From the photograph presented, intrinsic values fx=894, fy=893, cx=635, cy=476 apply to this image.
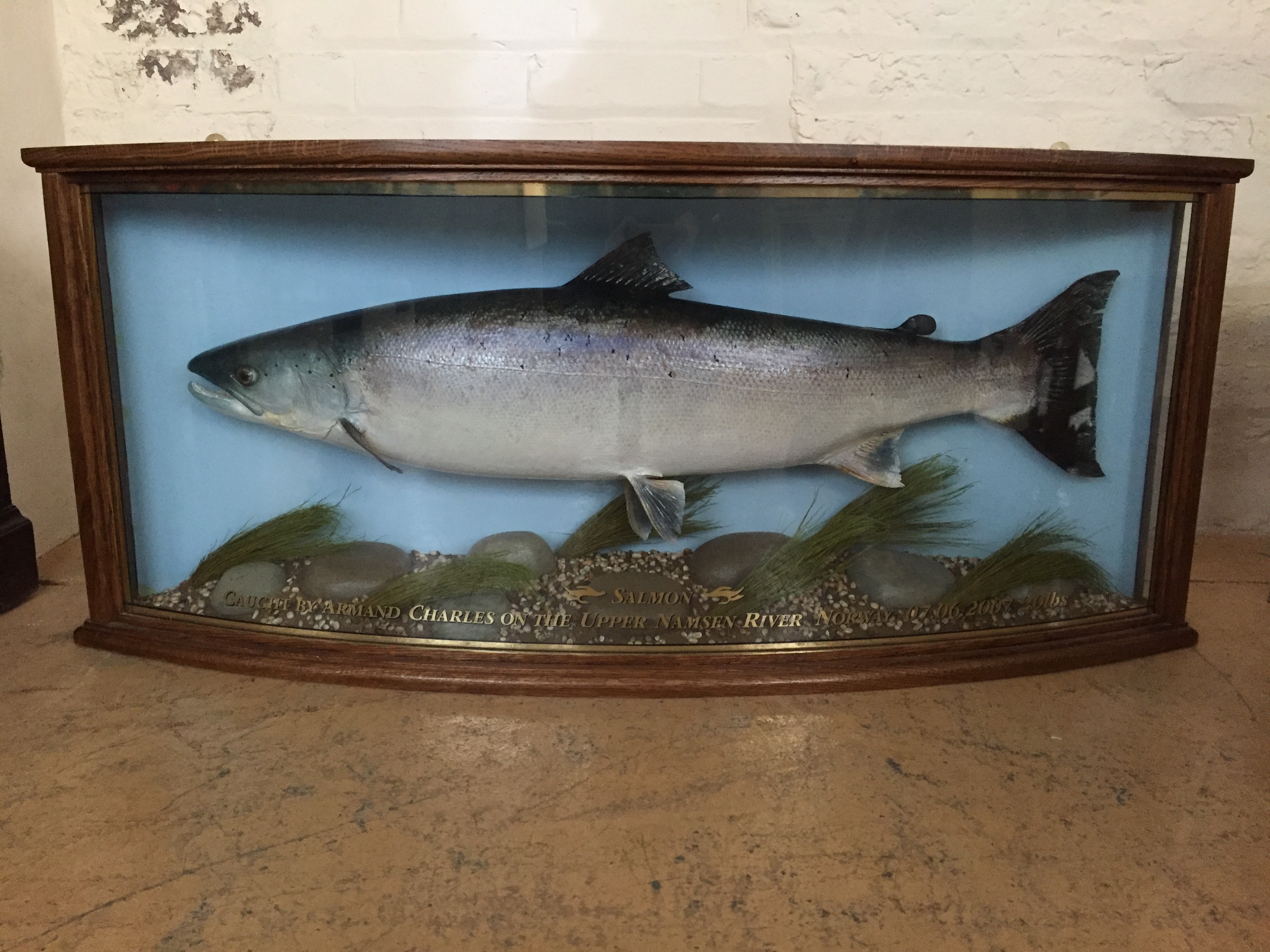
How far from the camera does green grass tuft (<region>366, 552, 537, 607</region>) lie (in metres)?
1.17

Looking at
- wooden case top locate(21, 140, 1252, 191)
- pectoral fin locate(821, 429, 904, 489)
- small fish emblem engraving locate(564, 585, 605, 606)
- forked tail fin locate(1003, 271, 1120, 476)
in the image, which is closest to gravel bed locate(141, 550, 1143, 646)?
small fish emblem engraving locate(564, 585, 605, 606)

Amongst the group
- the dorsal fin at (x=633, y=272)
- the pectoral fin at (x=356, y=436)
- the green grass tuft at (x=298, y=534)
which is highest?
the dorsal fin at (x=633, y=272)

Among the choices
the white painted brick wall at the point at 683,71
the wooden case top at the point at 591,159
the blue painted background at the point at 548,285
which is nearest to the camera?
the wooden case top at the point at 591,159

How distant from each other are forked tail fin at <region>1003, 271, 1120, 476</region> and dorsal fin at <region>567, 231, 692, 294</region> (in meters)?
0.45

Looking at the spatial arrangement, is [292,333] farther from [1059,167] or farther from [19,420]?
[1059,167]

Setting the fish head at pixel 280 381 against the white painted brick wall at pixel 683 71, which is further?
the white painted brick wall at pixel 683 71

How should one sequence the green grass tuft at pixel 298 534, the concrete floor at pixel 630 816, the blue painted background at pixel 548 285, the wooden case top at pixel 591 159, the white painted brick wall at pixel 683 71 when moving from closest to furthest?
the concrete floor at pixel 630 816, the wooden case top at pixel 591 159, the blue painted background at pixel 548 285, the green grass tuft at pixel 298 534, the white painted brick wall at pixel 683 71

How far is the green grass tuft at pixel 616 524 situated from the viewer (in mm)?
1161

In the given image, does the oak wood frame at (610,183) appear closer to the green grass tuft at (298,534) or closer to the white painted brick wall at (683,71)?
the green grass tuft at (298,534)

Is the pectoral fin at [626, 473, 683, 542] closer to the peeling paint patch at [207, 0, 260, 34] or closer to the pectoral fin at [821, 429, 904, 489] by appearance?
the pectoral fin at [821, 429, 904, 489]

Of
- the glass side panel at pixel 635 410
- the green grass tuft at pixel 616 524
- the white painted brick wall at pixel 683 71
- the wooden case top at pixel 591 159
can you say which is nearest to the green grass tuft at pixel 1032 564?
the glass side panel at pixel 635 410

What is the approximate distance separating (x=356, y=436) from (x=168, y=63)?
94 centimetres

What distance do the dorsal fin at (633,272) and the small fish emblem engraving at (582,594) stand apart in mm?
383

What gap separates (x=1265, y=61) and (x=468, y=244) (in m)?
1.46
